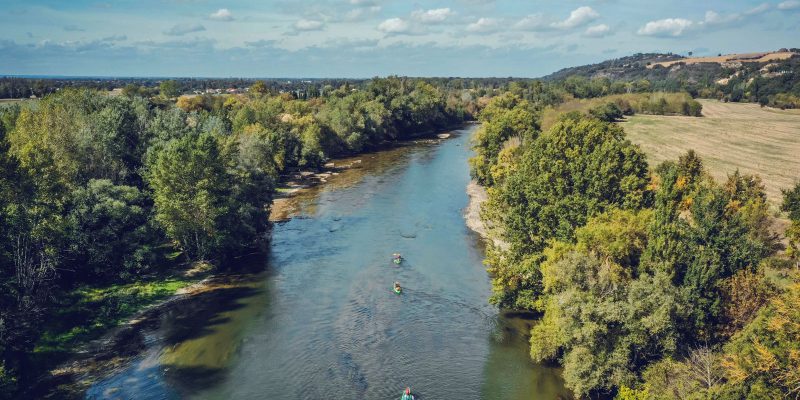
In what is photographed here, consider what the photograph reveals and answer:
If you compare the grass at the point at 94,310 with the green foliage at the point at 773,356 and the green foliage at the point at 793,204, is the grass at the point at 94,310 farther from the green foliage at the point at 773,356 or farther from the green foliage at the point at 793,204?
the green foliage at the point at 793,204

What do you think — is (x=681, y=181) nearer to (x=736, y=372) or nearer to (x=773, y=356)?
(x=773, y=356)

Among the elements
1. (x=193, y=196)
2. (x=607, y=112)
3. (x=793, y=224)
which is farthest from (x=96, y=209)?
(x=607, y=112)

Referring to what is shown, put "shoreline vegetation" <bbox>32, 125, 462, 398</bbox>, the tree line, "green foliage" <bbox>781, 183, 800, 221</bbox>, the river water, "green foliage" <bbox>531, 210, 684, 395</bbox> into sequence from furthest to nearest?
1. "green foliage" <bbox>781, 183, 800, 221</bbox>
2. the river water
3. "shoreline vegetation" <bbox>32, 125, 462, 398</bbox>
4. "green foliage" <bbox>531, 210, 684, 395</bbox>
5. the tree line

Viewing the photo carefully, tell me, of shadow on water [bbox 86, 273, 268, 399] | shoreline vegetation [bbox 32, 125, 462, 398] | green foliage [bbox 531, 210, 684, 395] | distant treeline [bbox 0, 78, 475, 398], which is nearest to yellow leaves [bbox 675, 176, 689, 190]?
green foliage [bbox 531, 210, 684, 395]

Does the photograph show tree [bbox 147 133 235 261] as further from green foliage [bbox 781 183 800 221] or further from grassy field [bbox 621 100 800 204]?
grassy field [bbox 621 100 800 204]

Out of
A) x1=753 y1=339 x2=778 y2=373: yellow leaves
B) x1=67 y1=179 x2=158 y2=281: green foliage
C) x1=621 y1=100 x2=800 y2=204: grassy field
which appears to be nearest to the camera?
x1=753 y1=339 x2=778 y2=373: yellow leaves
